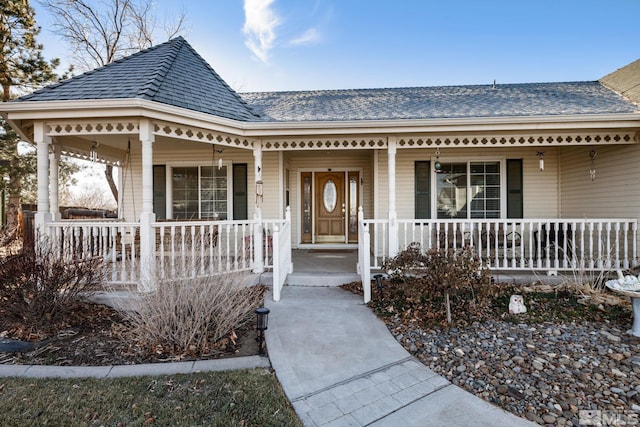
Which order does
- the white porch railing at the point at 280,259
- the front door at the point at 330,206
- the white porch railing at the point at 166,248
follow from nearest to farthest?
the white porch railing at the point at 166,248
the white porch railing at the point at 280,259
the front door at the point at 330,206

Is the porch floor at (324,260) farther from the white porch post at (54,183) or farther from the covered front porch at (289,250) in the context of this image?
the white porch post at (54,183)

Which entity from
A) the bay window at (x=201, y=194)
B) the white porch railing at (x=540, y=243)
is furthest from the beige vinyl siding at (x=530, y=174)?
the bay window at (x=201, y=194)

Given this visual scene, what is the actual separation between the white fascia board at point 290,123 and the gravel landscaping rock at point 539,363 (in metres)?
3.32

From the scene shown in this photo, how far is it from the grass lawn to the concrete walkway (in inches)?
10.5

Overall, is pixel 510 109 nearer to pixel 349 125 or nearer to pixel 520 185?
pixel 520 185

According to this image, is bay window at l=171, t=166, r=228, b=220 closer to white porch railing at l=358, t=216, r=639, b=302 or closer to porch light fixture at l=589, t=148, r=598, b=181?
white porch railing at l=358, t=216, r=639, b=302

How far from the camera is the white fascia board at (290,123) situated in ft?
15.4

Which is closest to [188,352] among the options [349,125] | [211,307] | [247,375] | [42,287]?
[211,307]

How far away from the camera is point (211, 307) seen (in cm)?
357

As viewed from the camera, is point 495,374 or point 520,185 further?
point 520,185

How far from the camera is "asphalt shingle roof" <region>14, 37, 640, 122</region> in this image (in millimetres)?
5277

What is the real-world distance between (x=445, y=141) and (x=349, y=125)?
1.86 metres

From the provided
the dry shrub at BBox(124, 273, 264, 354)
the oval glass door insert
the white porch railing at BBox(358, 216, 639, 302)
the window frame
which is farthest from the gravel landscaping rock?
the oval glass door insert

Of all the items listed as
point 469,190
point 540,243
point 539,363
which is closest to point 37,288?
point 539,363
